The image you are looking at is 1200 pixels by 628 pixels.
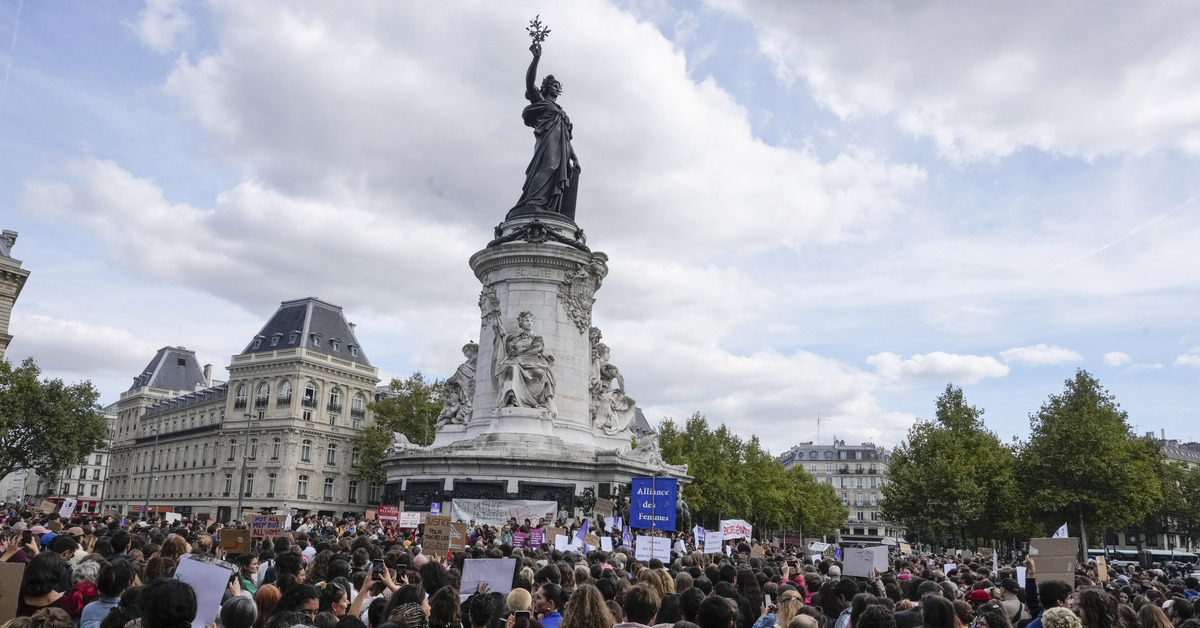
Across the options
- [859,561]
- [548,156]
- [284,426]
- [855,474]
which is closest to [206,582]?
[859,561]

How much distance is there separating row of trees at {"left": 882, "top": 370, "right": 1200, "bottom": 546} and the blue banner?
32242mm

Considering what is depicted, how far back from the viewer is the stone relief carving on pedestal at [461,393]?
3544 centimetres

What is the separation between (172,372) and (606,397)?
89.5m

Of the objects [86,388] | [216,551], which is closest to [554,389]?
[216,551]

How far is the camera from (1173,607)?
412 inches

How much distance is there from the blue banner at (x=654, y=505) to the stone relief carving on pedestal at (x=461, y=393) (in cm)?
1470

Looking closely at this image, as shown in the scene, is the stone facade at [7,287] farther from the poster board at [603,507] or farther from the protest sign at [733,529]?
the protest sign at [733,529]

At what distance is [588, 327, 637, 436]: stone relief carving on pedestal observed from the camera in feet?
118

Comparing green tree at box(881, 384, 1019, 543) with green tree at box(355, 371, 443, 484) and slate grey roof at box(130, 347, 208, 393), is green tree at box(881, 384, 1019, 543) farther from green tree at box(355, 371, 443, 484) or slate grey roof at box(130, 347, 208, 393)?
slate grey roof at box(130, 347, 208, 393)

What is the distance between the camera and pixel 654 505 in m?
20.9

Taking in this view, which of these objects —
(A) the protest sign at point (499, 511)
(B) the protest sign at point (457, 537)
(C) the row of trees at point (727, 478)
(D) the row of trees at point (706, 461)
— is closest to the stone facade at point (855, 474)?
(D) the row of trees at point (706, 461)

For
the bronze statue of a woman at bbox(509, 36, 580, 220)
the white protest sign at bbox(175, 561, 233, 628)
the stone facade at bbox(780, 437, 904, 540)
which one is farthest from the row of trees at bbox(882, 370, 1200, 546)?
the stone facade at bbox(780, 437, 904, 540)

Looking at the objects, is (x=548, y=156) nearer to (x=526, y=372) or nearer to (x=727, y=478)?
(x=526, y=372)

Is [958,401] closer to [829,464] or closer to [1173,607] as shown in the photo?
[1173,607]
